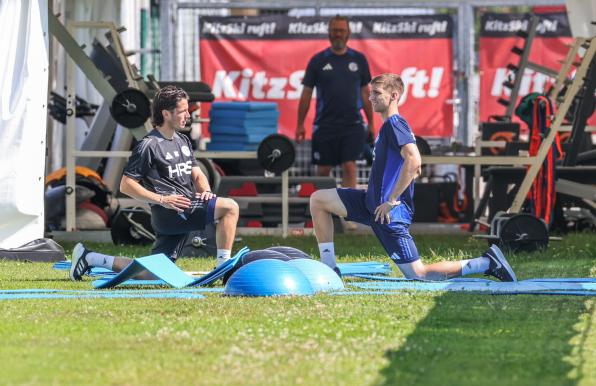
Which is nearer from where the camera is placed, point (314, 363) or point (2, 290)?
point (314, 363)

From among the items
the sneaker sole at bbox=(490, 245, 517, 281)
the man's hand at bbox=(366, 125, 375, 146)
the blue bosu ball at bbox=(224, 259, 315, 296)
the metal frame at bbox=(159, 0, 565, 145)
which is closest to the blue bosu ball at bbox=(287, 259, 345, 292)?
the blue bosu ball at bbox=(224, 259, 315, 296)

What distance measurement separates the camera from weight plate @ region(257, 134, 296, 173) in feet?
50.3

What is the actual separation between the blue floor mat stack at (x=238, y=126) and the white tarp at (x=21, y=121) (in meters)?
4.69

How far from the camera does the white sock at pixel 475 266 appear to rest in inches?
383

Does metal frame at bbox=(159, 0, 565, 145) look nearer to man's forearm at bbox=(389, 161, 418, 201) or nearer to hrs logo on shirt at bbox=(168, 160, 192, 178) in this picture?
hrs logo on shirt at bbox=(168, 160, 192, 178)

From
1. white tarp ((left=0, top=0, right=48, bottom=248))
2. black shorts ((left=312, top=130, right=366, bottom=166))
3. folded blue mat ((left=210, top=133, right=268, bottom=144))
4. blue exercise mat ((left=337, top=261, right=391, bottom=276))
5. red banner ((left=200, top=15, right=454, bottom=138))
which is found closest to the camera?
blue exercise mat ((left=337, top=261, right=391, bottom=276))

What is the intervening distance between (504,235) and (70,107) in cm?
511

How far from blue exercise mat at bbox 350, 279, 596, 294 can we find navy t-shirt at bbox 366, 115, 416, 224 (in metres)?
0.51

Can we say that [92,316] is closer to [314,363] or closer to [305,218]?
[314,363]

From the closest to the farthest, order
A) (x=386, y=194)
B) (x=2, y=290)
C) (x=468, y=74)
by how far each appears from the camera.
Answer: (x=2, y=290) < (x=386, y=194) < (x=468, y=74)

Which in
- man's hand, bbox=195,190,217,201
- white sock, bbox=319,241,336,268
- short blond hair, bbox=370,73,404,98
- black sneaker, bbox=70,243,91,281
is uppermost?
short blond hair, bbox=370,73,404,98

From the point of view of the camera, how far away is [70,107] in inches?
596

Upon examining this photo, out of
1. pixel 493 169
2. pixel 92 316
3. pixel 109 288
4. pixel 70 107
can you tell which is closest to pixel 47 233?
pixel 70 107

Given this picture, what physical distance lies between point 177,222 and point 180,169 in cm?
40
